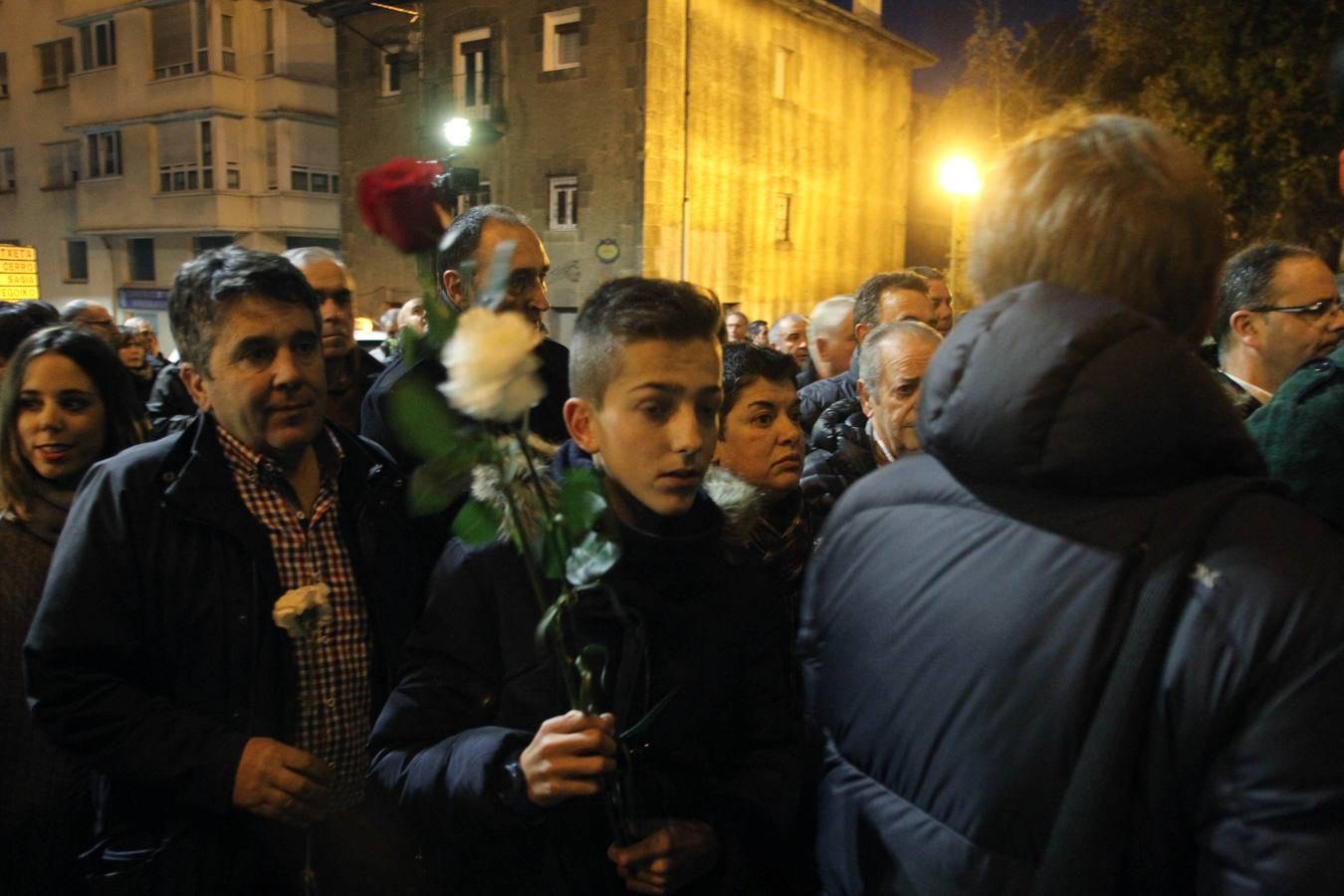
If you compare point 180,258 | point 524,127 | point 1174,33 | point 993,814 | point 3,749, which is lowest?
point 3,749

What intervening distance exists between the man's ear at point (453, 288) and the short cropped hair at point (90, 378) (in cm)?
112

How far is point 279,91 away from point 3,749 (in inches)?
990

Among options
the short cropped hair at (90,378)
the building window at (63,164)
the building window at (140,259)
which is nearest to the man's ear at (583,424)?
the short cropped hair at (90,378)

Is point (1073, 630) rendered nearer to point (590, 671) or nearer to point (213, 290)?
point (590, 671)

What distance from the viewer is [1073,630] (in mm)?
1064

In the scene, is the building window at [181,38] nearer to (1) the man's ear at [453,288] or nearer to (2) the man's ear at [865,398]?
(1) the man's ear at [453,288]

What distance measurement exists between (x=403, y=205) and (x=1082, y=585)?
1277 mm

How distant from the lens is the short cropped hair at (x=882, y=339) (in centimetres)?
344

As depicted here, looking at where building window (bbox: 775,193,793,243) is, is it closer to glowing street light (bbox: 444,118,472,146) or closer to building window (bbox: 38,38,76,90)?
glowing street light (bbox: 444,118,472,146)

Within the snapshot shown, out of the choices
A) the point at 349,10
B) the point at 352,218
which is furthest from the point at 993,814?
the point at 349,10

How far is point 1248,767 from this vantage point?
0.97 meters

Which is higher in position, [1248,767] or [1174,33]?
[1174,33]

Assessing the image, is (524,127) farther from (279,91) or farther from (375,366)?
(375,366)

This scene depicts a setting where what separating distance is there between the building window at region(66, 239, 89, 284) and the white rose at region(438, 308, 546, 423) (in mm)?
32634
